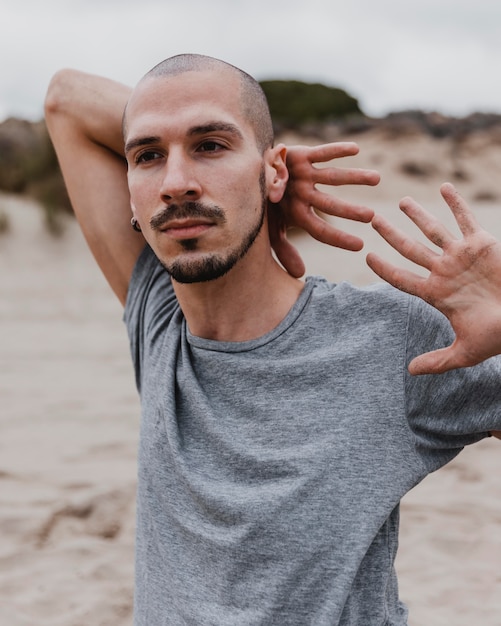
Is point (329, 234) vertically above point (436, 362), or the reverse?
point (329, 234)

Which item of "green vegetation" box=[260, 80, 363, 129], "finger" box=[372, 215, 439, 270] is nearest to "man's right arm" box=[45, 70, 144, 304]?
"finger" box=[372, 215, 439, 270]

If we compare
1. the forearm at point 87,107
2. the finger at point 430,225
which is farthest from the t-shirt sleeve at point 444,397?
the forearm at point 87,107

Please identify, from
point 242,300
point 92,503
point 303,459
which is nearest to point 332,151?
point 242,300

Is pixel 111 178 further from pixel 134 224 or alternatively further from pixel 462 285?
pixel 462 285

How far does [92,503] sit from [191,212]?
2322 mm

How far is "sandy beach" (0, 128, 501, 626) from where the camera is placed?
304cm

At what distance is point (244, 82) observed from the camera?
2.10 m

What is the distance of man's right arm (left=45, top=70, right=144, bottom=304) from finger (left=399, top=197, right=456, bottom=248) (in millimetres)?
1012

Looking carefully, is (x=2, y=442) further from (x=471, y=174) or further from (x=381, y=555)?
(x=471, y=174)

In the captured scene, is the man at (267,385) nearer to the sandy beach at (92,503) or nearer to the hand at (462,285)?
the hand at (462,285)

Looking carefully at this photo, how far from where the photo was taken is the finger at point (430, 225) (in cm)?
165

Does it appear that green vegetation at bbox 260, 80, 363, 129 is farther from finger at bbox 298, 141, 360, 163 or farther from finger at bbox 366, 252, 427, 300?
finger at bbox 366, 252, 427, 300

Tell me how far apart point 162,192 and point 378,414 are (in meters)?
0.76

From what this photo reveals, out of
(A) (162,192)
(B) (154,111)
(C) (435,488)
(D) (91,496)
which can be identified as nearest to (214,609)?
(A) (162,192)
